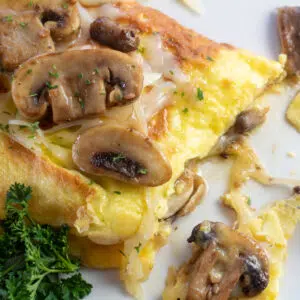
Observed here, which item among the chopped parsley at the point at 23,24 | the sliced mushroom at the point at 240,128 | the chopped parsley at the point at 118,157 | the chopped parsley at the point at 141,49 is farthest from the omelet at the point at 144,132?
the chopped parsley at the point at 23,24

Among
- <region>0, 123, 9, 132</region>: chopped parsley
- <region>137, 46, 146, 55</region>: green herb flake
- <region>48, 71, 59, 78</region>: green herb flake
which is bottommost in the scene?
<region>0, 123, 9, 132</region>: chopped parsley

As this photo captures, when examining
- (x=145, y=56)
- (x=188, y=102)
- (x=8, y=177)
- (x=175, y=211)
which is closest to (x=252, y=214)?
(x=175, y=211)

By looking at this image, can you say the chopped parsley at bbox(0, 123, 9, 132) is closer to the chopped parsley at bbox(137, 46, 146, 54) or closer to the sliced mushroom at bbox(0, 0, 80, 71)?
the sliced mushroom at bbox(0, 0, 80, 71)

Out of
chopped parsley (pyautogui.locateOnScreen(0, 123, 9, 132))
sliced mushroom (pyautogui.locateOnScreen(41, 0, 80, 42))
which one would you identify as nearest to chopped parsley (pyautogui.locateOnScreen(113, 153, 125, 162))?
chopped parsley (pyautogui.locateOnScreen(0, 123, 9, 132))

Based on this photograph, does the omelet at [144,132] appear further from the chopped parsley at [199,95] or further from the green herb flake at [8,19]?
the green herb flake at [8,19]

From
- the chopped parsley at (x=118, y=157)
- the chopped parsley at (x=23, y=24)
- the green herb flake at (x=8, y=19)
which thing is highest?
the chopped parsley at (x=23, y=24)

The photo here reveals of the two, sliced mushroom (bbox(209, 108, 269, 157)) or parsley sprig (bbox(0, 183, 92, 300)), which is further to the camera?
sliced mushroom (bbox(209, 108, 269, 157))
